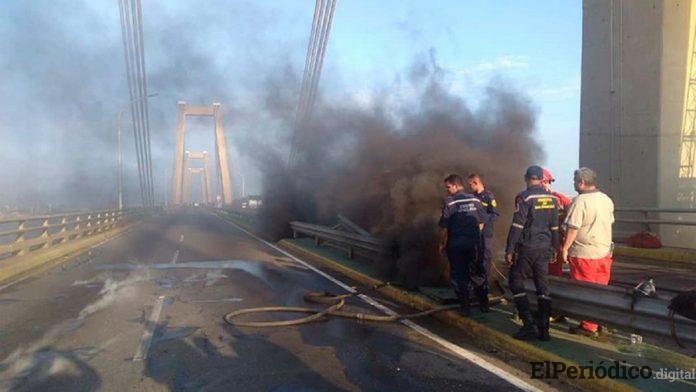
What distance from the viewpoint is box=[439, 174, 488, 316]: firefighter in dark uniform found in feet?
22.4

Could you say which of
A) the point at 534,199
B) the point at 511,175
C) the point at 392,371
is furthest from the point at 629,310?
the point at 511,175

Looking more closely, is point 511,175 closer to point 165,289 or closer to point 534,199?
point 534,199

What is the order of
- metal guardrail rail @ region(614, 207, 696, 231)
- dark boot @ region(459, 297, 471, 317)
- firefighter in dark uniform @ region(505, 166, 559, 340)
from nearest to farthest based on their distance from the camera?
firefighter in dark uniform @ region(505, 166, 559, 340), dark boot @ region(459, 297, 471, 317), metal guardrail rail @ region(614, 207, 696, 231)

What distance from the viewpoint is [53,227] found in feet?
62.5

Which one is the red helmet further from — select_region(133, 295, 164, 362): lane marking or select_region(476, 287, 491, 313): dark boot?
select_region(133, 295, 164, 362): lane marking

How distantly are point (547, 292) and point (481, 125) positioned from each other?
759cm

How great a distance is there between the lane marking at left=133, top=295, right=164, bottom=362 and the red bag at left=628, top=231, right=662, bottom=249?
39.0 ft

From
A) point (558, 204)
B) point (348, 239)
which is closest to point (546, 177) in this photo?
point (558, 204)

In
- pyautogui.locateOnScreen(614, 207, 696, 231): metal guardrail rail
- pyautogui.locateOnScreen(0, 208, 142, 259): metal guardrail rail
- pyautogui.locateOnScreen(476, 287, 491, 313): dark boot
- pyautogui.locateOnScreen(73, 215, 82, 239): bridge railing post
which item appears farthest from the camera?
pyautogui.locateOnScreen(73, 215, 82, 239): bridge railing post

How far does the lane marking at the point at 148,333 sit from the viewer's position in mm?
5562

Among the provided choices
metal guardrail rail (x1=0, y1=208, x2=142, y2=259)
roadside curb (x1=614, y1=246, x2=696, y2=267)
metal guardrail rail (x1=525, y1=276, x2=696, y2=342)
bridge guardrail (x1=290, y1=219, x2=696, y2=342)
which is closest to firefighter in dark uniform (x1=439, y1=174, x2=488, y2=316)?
bridge guardrail (x1=290, y1=219, x2=696, y2=342)

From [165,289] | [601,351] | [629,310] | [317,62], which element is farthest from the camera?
[317,62]

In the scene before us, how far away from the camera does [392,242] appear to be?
9.67m

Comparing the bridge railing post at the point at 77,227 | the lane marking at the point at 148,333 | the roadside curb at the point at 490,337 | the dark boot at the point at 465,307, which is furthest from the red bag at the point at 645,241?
the bridge railing post at the point at 77,227
